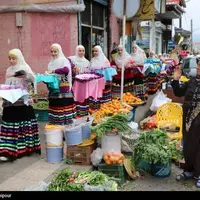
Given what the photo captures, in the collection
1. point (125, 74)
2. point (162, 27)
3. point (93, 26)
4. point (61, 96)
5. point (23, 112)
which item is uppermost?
point (162, 27)

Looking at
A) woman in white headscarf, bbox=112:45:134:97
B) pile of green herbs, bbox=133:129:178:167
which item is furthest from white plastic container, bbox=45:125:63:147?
woman in white headscarf, bbox=112:45:134:97

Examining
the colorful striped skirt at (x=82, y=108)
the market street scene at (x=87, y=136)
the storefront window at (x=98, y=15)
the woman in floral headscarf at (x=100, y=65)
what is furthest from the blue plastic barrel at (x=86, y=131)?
the storefront window at (x=98, y=15)

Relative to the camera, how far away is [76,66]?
23.2 feet

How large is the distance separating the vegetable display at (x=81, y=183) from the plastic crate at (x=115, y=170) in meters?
0.91

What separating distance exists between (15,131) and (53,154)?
0.70 metres

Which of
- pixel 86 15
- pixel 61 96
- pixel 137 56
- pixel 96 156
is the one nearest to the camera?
pixel 96 156

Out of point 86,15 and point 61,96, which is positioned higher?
point 86,15

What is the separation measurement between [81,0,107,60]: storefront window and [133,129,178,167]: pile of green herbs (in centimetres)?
615

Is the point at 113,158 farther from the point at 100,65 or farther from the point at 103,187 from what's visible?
the point at 100,65

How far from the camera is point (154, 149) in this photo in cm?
449

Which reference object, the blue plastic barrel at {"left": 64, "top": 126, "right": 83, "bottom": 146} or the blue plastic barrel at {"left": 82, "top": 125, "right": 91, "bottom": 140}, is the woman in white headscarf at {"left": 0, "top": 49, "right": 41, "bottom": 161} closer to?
the blue plastic barrel at {"left": 64, "top": 126, "right": 83, "bottom": 146}

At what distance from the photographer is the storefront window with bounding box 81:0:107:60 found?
10305mm

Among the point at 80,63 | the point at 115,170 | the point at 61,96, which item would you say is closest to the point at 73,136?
the point at 115,170

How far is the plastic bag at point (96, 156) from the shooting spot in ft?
15.3
